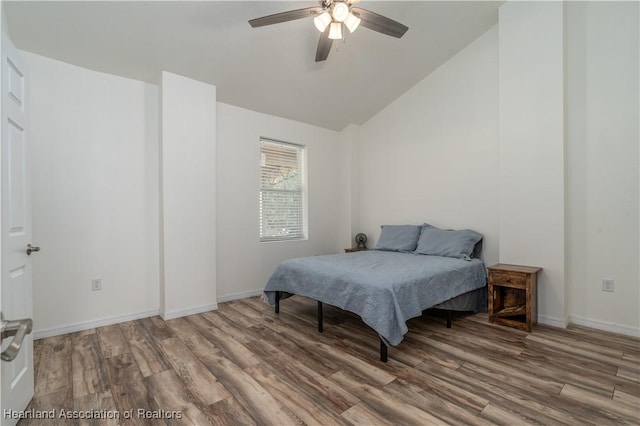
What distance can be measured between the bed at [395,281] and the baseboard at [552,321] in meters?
0.51

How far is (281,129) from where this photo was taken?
14.2 ft

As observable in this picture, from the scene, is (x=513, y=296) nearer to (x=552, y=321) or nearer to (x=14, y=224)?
(x=552, y=321)

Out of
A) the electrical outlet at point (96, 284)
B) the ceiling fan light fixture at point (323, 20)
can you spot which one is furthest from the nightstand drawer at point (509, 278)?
the electrical outlet at point (96, 284)

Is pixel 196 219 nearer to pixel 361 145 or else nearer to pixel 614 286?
pixel 361 145

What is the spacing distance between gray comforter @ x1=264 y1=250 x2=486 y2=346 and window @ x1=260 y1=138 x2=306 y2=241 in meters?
1.24

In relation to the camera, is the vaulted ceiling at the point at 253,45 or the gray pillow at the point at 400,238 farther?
the gray pillow at the point at 400,238

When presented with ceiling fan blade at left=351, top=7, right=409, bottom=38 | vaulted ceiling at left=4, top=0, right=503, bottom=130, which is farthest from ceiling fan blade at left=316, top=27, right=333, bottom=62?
vaulted ceiling at left=4, top=0, right=503, bottom=130

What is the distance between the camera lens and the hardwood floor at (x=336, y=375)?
5.40 ft

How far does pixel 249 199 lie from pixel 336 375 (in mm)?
2573

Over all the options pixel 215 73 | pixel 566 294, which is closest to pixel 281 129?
pixel 215 73

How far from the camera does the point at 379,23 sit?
2.33m

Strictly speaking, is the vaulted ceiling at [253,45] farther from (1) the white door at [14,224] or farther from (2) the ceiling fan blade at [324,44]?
(1) the white door at [14,224]

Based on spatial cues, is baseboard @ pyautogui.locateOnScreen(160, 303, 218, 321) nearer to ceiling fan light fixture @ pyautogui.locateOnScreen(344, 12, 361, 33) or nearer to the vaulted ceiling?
the vaulted ceiling

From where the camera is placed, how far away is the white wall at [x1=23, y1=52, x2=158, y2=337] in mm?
2688
